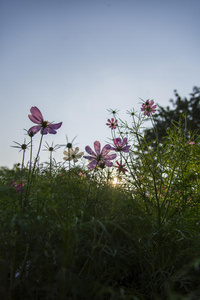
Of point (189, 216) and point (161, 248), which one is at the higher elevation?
point (189, 216)

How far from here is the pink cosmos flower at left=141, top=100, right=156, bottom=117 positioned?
164cm

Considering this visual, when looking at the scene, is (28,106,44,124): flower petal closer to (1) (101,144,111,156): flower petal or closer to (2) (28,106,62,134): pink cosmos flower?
(2) (28,106,62,134): pink cosmos flower

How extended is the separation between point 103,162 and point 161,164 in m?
0.42

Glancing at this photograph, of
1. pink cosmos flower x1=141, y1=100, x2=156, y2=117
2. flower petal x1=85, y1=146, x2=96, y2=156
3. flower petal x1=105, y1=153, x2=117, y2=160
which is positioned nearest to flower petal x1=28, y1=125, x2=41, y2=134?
flower petal x1=85, y1=146, x2=96, y2=156

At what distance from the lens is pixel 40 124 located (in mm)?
1132

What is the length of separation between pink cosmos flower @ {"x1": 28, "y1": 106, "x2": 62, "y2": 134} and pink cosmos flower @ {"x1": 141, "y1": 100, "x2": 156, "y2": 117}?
777 mm

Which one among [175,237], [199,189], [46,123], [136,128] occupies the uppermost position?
[136,128]

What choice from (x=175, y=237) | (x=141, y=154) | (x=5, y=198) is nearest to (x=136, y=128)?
(x=141, y=154)

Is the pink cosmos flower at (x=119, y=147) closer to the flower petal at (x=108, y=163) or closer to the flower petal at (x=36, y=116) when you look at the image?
the flower petal at (x=108, y=163)

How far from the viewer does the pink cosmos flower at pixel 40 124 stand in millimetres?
1093

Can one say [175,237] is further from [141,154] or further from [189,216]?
[141,154]

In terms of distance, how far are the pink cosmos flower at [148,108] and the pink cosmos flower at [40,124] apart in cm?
78

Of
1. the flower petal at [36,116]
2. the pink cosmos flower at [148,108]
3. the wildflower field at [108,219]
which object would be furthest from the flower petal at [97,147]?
the pink cosmos flower at [148,108]

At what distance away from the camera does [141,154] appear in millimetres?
1364
